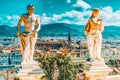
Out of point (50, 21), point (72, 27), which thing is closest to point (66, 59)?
point (72, 27)

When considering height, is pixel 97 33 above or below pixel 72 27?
below

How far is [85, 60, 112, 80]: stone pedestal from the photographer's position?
19.9ft

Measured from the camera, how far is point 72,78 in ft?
84.1

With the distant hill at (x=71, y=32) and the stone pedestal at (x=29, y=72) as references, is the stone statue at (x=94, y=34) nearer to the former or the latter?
the stone pedestal at (x=29, y=72)

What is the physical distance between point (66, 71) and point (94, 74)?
2002 centimetres

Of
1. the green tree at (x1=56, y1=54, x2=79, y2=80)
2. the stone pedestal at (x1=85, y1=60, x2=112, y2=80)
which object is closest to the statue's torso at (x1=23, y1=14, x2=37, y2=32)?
the stone pedestal at (x1=85, y1=60, x2=112, y2=80)

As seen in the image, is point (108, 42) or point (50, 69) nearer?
point (50, 69)

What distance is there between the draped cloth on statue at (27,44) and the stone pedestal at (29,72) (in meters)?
0.09

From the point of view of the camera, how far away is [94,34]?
603cm

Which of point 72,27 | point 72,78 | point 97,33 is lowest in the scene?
point 72,78

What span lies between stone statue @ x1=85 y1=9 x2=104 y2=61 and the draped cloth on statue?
1.17 meters

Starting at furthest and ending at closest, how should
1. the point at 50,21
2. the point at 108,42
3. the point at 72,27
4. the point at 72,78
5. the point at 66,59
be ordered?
1. the point at 50,21
2. the point at 72,27
3. the point at 108,42
4. the point at 66,59
5. the point at 72,78

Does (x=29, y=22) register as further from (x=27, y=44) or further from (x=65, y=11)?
(x=65, y=11)

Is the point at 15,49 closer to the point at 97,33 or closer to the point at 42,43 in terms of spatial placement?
the point at 42,43
